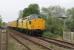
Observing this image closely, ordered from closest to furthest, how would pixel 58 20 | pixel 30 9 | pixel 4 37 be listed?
pixel 4 37 → pixel 58 20 → pixel 30 9

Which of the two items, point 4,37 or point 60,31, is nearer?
point 4,37

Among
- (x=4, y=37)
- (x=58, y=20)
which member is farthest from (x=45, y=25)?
(x=4, y=37)

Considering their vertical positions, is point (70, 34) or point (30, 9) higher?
point (30, 9)

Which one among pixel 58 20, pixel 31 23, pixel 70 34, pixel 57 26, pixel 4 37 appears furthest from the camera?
pixel 58 20

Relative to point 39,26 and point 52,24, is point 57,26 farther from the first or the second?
point 39,26

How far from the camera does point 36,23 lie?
1159 inches

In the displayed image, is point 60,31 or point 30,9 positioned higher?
point 30,9

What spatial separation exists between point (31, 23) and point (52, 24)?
3.80m

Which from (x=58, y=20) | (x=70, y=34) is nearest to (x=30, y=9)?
(x=58, y=20)

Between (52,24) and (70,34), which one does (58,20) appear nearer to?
(52,24)

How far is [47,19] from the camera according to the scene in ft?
104

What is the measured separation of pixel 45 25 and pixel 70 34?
6154mm

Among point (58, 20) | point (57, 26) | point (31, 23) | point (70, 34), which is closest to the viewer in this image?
point (70, 34)

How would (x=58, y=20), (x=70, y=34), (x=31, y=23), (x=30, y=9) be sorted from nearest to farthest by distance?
(x=70, y=34) < (x=31, y=23) < (x=58, y=20) < (x=30, y=9)
